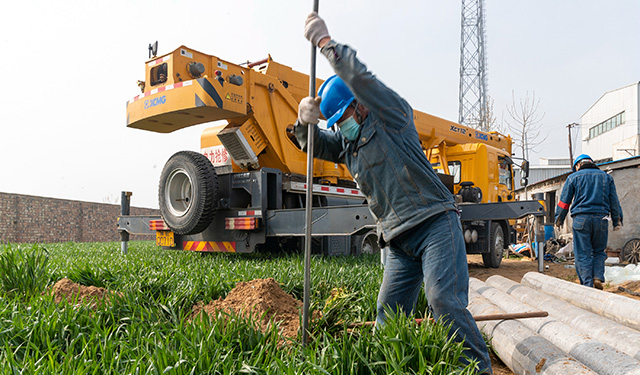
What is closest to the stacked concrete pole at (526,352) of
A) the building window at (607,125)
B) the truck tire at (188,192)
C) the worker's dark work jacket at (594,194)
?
the worker's dark work jacket at (594,194)

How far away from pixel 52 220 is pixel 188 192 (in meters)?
14.9

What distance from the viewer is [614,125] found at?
38750mm

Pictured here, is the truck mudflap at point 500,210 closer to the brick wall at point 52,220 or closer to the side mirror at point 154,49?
the side mirror at point 154,49

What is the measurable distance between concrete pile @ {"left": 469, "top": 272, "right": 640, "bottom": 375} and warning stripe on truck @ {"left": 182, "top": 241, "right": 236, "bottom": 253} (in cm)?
377

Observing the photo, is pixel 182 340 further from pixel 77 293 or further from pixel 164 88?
pixel 164 88

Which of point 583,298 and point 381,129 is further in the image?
point 583,298

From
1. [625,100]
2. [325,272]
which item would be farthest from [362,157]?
[625,100]

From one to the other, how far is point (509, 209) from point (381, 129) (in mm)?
4395

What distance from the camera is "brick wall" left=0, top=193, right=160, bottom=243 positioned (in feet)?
57.4

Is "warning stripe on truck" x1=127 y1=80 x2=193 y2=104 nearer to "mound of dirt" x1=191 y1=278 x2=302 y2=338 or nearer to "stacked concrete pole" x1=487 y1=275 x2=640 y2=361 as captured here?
"mound of dirt" x1=191 y1=278 x2=302 y2=338

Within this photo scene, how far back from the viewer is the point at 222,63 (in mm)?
7281

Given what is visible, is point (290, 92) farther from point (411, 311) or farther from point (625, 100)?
point (625, 100)

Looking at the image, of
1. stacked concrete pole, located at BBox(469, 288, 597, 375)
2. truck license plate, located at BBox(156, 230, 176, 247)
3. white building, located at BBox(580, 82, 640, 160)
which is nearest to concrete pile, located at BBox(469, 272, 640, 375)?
stacked concrete pole, located at BBox(469, 288, 597, 375)

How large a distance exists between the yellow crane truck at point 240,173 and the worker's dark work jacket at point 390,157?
10.3 feet
